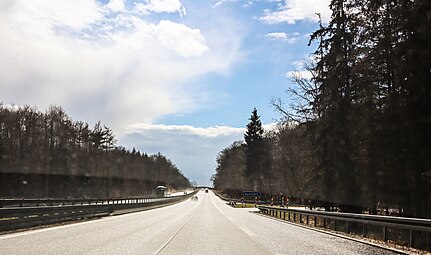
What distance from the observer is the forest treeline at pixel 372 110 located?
1897 centimetres

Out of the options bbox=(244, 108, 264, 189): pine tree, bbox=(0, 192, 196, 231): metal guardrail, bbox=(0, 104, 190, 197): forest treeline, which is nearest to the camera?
bbox=(0, 192, 196, 231): metal guardrail

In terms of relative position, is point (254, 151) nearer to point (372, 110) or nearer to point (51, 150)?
point (51, 150)

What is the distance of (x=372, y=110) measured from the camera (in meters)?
22.9

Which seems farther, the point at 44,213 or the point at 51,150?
the point at 51,150

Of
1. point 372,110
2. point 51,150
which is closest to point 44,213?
point 372,110

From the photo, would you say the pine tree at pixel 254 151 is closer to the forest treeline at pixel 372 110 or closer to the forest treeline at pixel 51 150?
the forest treeline at pixel 51 150

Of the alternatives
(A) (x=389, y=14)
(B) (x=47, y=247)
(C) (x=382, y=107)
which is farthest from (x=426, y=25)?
(B) (x=47, y=247)

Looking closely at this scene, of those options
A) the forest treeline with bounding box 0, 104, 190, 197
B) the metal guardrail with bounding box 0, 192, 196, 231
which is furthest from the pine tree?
the metal guardrail with bounding box 0, 192, 196, 231

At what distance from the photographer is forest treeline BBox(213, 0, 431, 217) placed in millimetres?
18969

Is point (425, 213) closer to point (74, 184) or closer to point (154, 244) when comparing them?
point (154, 244)

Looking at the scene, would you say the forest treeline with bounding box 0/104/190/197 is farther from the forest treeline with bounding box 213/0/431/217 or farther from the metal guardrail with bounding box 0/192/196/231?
the forest treeline with bounding box 213/0/431/217

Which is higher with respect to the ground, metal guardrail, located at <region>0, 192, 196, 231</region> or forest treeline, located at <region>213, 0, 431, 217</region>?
forest treeline, located at <region>213, 0, 431, 217</region>

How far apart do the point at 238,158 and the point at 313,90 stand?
9097 centimetres

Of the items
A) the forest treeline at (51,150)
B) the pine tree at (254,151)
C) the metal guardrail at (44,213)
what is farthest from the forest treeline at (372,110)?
the pine tree at (254,151)
